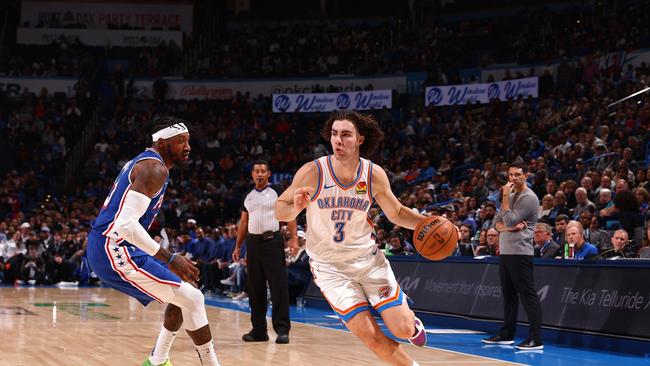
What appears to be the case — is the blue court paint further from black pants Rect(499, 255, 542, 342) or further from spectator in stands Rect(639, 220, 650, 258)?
spectator in stands Rect(639, 220, 650, 258)

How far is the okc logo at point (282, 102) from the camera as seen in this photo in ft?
101

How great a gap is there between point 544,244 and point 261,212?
394 cm

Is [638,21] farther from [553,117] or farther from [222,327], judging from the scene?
[222,327]

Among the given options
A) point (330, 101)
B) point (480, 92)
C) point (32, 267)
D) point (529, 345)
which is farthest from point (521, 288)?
point (330, 101)

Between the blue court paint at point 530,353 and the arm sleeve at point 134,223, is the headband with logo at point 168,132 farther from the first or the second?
the blue court paint at point 530,353

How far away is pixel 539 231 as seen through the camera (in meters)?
11.6

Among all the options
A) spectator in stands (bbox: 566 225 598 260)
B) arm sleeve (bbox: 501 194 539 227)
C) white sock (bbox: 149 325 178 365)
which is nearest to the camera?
white sock (bbox: 149 325 178 365)

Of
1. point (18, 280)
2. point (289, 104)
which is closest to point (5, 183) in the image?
point (18, 280)

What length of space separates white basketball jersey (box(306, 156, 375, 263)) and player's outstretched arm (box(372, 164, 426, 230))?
0.40 ft

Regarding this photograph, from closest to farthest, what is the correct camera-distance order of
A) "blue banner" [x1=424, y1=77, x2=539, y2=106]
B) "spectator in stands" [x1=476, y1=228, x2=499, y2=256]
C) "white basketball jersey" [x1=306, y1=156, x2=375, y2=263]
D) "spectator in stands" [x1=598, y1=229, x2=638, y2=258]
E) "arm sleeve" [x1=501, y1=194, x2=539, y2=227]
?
"white basketball jersey" [x1=306, y1=156, x2=375, y2=263] < "arm sleeve" [x1=501, y1=194, x2=539, y2=227] < "spectator in stands" [x1=598, y1=229, x2=638, y2=258] < "spectator in stands" [x1=476, y1=228, x2=499, y2=256] < "blue banner" [x1=424, y1=77, x2=539, y2=106]

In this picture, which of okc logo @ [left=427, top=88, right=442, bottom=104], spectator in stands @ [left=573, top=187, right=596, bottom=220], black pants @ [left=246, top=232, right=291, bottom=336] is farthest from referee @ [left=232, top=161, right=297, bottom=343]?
okc logo @ [left=427, top=88, right=442, bottom=104]

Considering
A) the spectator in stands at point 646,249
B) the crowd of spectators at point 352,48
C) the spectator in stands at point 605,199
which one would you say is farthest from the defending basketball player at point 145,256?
the crowd of spectators at point 352,48

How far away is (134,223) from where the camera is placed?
240 inches

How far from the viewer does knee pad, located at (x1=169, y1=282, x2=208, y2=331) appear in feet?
20.8
